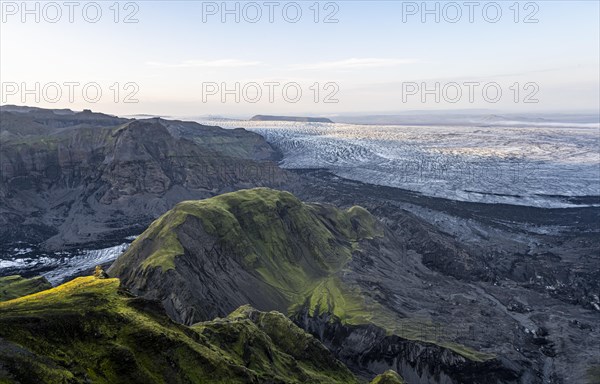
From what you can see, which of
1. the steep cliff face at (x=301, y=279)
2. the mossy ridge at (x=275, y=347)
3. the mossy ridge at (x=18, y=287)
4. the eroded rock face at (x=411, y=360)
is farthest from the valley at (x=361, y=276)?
the mossy ridge at (x=18, y=287)

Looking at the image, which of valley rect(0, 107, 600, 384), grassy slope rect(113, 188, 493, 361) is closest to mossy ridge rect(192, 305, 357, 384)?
valley rect(0, 107, 600, 384)

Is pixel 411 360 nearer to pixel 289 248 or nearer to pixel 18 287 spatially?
pixel 289 248

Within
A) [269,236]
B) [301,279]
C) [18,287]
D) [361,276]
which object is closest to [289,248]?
[269,236]

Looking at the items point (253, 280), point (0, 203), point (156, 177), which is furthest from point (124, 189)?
point (253, 280)

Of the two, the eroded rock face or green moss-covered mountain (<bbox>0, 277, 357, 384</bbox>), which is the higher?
green moss-covered mountain (<bbox>0, 277, 357, 384</bbox>)

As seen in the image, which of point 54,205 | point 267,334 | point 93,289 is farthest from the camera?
point 54,205

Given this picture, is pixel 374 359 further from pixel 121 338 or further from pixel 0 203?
pixel 0 203

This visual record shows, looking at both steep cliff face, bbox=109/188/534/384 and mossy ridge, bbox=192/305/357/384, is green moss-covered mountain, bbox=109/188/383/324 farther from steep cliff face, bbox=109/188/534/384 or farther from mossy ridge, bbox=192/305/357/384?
mossy ridge, bbox=192/305/357/384
